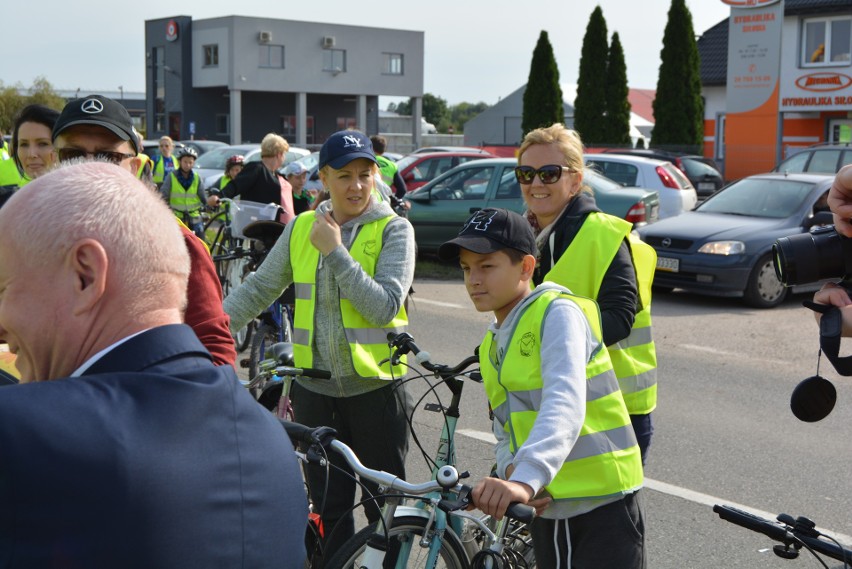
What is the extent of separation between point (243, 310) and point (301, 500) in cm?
263

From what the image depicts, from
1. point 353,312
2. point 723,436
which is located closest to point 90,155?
point 353,312

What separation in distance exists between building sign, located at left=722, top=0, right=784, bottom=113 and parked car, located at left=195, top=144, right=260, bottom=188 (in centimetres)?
1652

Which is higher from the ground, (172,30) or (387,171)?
(172,30)

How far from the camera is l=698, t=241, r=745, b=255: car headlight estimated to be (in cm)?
1256

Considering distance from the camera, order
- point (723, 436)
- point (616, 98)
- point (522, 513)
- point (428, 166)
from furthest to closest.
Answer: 1. point (616, 98)
2. point (428, 166)
3. point (723, 436)
4. point (522, 513)

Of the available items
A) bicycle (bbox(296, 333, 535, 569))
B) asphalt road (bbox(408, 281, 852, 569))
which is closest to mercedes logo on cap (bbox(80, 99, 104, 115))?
bicycle (bbox(296, 333, 535, 569))

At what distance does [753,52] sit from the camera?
34.2 m

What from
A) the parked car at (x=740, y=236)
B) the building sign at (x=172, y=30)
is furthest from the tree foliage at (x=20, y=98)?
the parked car at (x=740, y=236)

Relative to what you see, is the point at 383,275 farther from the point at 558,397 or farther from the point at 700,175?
the point at 700,175

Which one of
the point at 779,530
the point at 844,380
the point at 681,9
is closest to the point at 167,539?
the point at 779,530

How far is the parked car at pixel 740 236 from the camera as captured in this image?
1251 centimetres

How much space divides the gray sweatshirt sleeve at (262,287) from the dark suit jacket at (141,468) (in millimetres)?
2664

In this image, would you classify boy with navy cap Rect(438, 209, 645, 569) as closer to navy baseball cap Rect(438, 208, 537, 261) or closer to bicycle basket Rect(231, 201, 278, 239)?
navy baseball cap Rect(438, 208, 537, 261)

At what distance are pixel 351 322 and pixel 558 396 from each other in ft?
5.06
